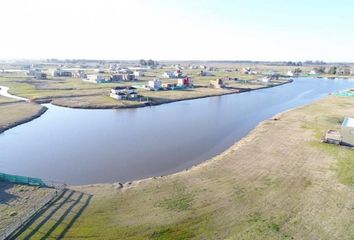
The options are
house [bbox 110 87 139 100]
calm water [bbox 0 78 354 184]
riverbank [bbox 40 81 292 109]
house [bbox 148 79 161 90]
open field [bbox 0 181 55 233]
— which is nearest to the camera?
open field [bbox 0 181 55 233]

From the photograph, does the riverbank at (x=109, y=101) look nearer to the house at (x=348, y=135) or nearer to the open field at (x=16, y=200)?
the open field at (x=16, y=200)

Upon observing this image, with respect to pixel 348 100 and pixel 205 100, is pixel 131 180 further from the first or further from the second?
pixel 348 100

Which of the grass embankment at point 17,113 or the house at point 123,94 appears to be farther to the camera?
the house at point 123,94

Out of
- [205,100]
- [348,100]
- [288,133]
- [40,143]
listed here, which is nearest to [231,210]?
[288,133]

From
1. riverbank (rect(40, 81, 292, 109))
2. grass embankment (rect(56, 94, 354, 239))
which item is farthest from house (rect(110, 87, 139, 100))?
grass embankment (rect(56, 94, 354, 239))

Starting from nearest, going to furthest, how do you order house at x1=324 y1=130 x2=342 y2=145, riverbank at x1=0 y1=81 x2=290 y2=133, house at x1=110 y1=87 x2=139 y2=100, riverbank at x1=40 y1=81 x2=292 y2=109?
house at x1=324 y1=130 x2=342 y2=145 < riverbank at x1=0 y1=81 x2=290 y2=133 < riverbank at x1=40 y1=81 x2=292 y2=109 < house at x1=110 y1=87 x2=139 y2=100

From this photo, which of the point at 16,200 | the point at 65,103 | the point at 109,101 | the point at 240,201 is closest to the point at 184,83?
the point at 109,101

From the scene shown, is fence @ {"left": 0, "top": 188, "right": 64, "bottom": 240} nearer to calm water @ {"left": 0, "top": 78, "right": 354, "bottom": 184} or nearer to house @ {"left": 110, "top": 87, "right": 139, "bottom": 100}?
calm water @ {"left": 0, "top": 78, "right": 354, "bottom": 184}

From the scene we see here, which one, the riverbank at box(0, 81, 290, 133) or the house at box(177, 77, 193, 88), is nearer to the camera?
the riverbank at box(0, 81, 290, 133)

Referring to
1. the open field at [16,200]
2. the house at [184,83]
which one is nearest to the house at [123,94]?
the house at [184,83]
